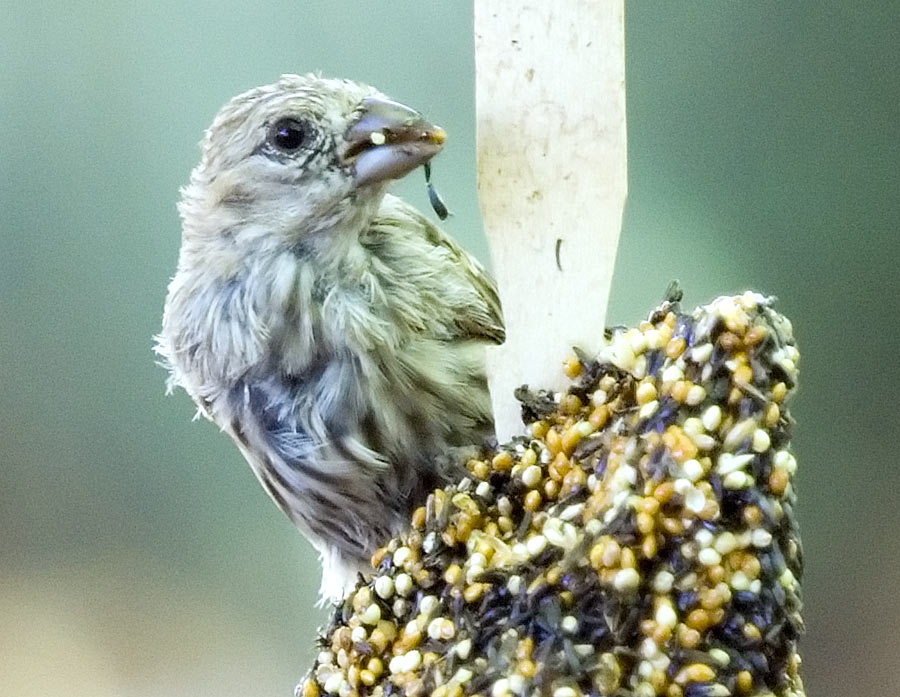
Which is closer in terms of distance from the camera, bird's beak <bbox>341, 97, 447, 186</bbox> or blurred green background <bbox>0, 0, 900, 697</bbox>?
bird's beak <bbox>341, 97, 447, 186</bbox>

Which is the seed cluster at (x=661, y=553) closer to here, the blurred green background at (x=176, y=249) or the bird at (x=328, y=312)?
the bird at (x=328, y=312)

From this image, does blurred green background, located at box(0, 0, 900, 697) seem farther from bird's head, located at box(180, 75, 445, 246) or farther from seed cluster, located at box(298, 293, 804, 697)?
seed cluster, located at box(298, 293, 804, 697)

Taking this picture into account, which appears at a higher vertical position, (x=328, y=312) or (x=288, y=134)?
(x=288, y=134)

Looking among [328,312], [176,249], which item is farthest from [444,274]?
[176,249]

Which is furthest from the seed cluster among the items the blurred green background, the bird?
the blurred green background

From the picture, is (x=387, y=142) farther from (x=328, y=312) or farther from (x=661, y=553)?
(x=661, y=553)
